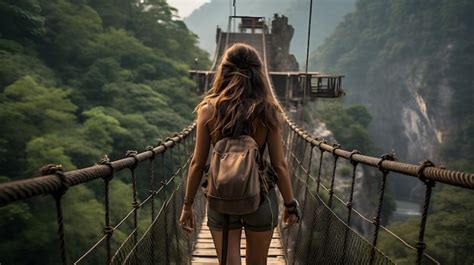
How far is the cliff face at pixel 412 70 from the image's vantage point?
31203 millimetres

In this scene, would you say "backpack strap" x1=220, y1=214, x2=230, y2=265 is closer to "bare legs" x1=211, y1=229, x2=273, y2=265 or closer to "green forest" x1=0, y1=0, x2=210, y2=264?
"bare legs" x1=211, y1=229, x2=273, y2=265

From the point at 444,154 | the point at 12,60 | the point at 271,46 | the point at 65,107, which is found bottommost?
the point at 444,154

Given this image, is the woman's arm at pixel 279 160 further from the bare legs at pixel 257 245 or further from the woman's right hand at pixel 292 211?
the bare legs at pixel 257 245

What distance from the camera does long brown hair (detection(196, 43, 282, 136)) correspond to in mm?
1256

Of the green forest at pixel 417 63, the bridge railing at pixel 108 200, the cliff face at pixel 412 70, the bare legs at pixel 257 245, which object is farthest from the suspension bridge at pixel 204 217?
the cliff face at pixel 412 70

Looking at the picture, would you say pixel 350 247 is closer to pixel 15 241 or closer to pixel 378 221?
pixel 378 221

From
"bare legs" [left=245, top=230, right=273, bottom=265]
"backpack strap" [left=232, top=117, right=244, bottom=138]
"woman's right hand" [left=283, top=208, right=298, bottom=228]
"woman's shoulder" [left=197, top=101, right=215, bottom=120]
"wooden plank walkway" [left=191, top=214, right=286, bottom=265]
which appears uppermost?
"woman's shoulder" [left=197, top=101, right=215, bottom=120]

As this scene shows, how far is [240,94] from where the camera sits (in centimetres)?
128

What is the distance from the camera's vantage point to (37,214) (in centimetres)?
780

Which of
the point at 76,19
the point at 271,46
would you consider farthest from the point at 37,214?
the point at 271,46

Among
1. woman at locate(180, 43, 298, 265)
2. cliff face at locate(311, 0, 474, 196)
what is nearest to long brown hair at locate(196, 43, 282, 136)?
woman at locate(180, 43, 298, 265)

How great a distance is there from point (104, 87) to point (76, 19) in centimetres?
354

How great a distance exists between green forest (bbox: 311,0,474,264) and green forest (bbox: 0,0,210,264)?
9596 millimetres

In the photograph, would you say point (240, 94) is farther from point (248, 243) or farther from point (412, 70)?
point (412, 70)
